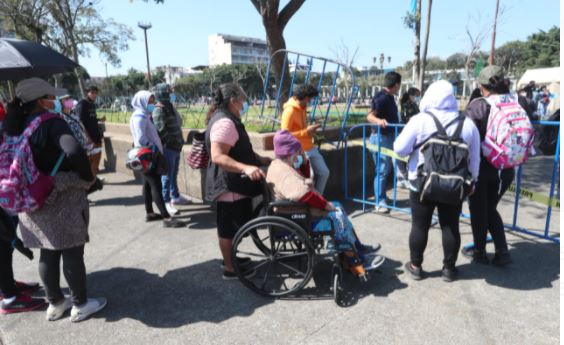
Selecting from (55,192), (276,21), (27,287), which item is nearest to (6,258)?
(27,287)

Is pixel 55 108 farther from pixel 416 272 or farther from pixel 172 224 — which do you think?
pixel 416 272

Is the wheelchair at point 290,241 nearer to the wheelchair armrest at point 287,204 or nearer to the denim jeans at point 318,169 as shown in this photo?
the wheelchair armrest at point 287,204

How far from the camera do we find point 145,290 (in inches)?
127

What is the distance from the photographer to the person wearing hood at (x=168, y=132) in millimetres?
4871

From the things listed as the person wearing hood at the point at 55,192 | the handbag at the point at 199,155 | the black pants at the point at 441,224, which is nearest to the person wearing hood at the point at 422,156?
the black pants at the point at 441,224

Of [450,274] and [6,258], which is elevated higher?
[6,258]

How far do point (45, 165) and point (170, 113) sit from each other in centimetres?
267

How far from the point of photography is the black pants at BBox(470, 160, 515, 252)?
3.16 m

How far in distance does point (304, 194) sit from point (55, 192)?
5.51ft

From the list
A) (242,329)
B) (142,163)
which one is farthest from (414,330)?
(142,163)

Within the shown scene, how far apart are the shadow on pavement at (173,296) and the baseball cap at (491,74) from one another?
2.52m

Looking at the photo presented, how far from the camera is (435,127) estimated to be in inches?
110

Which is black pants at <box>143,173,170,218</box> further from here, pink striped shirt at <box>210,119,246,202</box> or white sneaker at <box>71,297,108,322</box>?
pink striped shirt at <box>210,119,246,202</box>

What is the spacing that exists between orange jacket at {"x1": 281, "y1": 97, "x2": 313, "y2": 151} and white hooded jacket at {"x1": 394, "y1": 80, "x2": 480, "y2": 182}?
1492 millimetres
